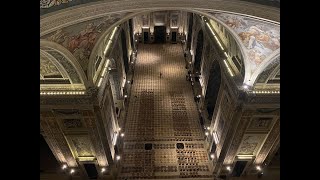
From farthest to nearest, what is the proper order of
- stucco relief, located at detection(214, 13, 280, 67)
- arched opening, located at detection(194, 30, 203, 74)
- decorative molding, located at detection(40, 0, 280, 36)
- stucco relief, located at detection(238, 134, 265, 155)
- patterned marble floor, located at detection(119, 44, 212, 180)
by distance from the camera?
arched opening, located at detection(194, 30, 203, 74) → patterned marble floor, located at detection(119, 44, 212, 180) → stucco relief, located at detection(238, 134, 265, 155) → stucco relief, located at detection(214, 13, 280, 67) → decorative molding, located at detection(40, 0, 280, 36)

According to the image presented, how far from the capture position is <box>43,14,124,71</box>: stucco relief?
912 cm

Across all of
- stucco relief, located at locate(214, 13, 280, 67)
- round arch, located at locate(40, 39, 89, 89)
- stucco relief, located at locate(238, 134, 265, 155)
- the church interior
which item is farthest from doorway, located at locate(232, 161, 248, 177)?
round arch, located at locate(40, 39, 89, 89)

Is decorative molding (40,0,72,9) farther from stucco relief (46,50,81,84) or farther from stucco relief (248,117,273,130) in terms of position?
stucco relief (248,117,273,130)

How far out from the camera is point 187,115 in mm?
21531

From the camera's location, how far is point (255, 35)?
33.8ft

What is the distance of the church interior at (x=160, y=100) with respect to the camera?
27.7 ft

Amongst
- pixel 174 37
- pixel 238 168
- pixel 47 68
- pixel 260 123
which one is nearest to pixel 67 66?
pixel 47 68

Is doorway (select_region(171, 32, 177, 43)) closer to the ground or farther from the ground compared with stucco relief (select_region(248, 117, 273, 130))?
farther from the ground

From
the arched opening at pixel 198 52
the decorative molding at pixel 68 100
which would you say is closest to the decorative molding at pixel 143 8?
the decorative molding at pixel 68 100

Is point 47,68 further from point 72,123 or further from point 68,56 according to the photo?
point 72,123

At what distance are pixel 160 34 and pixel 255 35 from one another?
24.7 m

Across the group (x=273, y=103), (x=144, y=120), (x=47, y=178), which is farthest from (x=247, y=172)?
(x=47, y=178)

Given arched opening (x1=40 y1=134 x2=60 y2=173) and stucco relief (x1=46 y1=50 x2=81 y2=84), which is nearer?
stucco relief (x1=46 y1=50 x2=81 y2=84)

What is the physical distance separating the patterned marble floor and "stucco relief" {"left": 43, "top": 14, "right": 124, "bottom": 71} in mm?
8905
